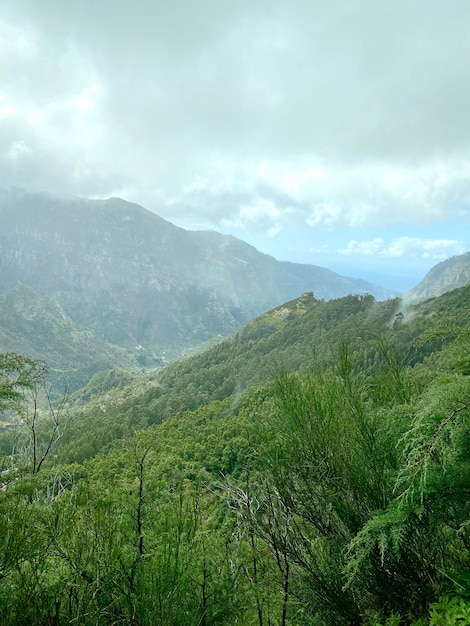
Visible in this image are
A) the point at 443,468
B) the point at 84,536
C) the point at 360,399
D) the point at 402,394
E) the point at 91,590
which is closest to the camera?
the point at 443,468

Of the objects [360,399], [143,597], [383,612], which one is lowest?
[383,612]

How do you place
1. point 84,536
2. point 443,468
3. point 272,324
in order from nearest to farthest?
1. point 443,468
2. point 84,536
3. point 272,324

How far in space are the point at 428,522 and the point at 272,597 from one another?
77.1 inches

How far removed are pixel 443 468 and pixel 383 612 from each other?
90.0 inches

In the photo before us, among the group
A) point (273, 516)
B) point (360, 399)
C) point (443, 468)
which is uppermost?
point (360, 399)

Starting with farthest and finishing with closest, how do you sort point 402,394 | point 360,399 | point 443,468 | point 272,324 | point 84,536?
point 272,324
point 402,394
point 360,399
point 84,536
point 443,468

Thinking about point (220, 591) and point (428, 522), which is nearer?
point (428, 522)

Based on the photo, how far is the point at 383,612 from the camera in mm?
4199

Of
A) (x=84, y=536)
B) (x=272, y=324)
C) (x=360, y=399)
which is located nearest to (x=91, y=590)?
(x=84, y=536)

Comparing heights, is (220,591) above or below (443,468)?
below

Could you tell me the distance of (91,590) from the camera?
3.85m

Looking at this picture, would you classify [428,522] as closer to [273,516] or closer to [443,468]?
[443,468]

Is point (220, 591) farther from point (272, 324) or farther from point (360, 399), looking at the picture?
point (272, 324)

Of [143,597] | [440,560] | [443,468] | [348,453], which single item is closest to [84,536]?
[143,597]
